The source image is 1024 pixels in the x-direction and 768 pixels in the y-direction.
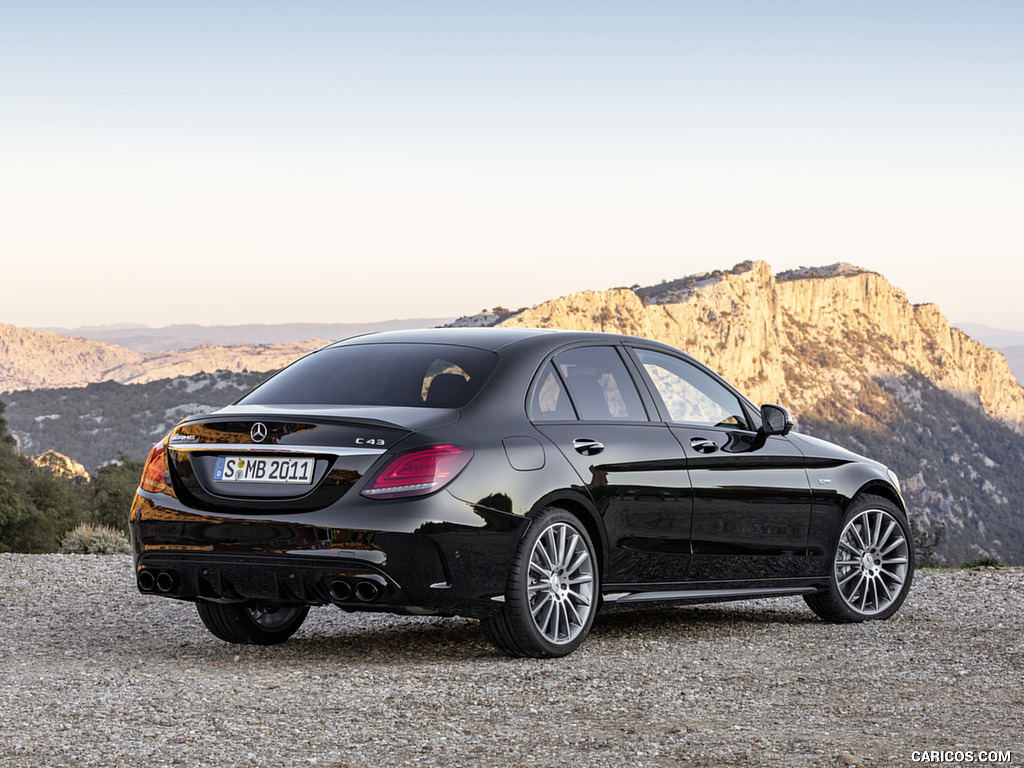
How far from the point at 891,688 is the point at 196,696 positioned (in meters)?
3.02

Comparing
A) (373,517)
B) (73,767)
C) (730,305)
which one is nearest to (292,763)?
(73,767)

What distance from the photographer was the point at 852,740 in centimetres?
440

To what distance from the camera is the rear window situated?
607 centimetres

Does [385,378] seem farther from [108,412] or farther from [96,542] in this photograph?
[108,412]

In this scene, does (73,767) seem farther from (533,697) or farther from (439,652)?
(439,652)

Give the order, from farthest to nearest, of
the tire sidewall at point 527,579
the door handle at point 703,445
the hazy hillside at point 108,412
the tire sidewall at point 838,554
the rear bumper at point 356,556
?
1. the hazy hillside at point 108,412
2. the tire sidewall at point 838,554
3. the door handle at point 703,445
4. the tire sidewall at point 527,579
5. the rear bumper at point 356,556

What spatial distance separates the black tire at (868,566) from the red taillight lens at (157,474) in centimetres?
405

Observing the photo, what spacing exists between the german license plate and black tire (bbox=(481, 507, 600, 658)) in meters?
1.06

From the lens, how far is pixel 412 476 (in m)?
5.52

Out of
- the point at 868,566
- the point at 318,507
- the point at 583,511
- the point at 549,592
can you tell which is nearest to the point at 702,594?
the point at 583,511

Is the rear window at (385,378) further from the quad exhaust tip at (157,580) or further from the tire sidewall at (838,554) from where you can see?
the tire sidewall at (838,554)

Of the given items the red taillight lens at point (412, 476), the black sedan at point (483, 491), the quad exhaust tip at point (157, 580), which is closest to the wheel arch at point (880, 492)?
the black sedan at point (483, 491)

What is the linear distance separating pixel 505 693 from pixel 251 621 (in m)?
2.19

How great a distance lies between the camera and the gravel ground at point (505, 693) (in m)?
4.19
